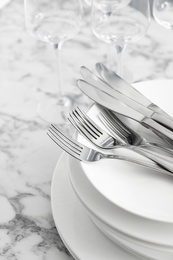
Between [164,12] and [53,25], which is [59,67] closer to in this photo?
[53,25]

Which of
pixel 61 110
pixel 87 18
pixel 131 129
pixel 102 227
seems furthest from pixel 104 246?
pixel 87 18

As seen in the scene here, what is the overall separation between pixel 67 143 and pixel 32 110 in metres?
0.27

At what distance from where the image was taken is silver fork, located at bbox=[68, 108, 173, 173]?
521mm

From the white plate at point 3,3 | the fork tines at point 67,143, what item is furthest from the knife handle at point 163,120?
the white plate at point 3,3

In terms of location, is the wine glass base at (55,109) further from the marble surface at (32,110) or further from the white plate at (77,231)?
the white plate at (77,231)

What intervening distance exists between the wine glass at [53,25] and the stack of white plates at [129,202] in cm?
27

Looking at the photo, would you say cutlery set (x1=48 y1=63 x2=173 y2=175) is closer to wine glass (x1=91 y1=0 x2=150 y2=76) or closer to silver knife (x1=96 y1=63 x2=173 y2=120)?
silver knife (x1=96 y1=63 x2=173 y2=120)

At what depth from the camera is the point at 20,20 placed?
3.33 ft

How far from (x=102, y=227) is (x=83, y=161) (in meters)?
0.07

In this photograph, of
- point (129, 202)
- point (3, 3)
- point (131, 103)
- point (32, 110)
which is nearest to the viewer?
point (129, 202)

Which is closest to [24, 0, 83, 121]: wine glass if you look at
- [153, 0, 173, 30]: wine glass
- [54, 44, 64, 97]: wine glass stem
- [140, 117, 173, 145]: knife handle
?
[54, 44, 64, 97]: wine glass stem

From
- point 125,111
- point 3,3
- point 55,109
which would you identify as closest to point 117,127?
point 125,111

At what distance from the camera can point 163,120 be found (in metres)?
0.58

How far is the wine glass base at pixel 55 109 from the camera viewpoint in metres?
0.79
